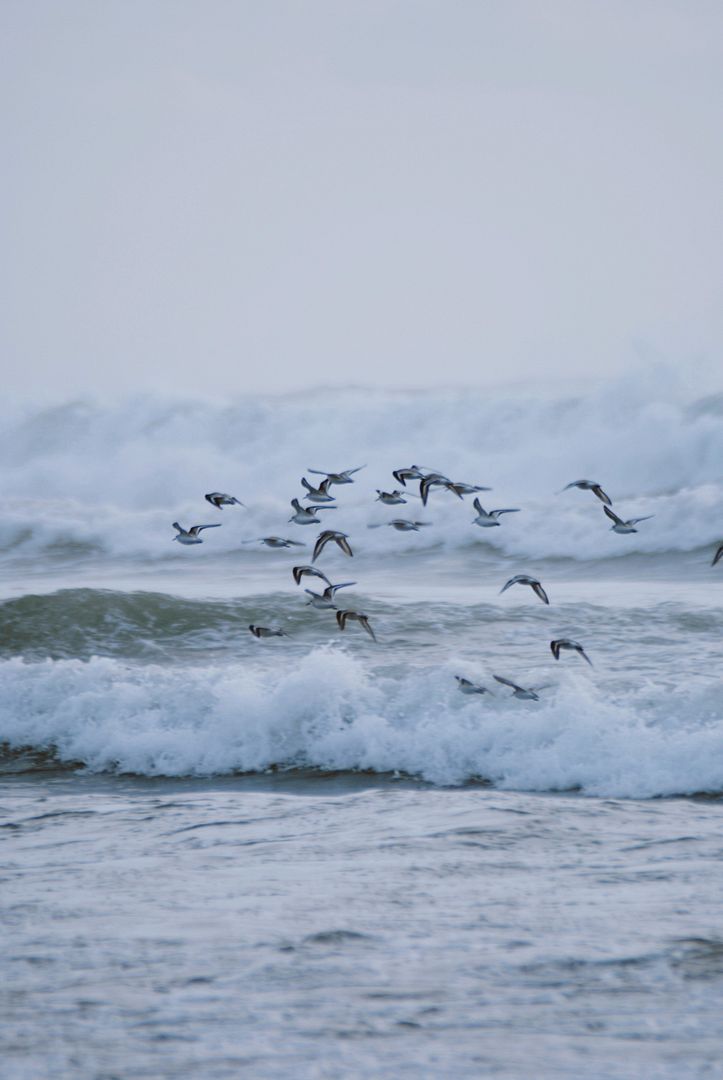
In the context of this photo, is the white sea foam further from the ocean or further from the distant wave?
the distant wave

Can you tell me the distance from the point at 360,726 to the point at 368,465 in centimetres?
2320

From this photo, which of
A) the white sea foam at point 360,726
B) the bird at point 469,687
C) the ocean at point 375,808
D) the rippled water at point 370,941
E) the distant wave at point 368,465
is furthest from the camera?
the distant wave at point 368,465

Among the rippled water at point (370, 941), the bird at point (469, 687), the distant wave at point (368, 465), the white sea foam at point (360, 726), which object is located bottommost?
the rippled water at point (370, 941)

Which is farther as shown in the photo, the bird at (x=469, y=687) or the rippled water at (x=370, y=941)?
the bird at (x=469, y=687)

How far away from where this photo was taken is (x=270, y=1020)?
16.7ft

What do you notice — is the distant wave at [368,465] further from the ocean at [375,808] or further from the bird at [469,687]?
the bird at [469,687]

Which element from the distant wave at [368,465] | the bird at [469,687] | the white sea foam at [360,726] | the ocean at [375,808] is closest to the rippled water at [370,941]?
the ocean at [375,808]

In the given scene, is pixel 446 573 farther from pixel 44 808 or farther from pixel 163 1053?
pixel 163 1053

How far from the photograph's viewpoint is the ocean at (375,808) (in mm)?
5051

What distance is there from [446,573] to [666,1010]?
1378 cm

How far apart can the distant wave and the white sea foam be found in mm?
8924

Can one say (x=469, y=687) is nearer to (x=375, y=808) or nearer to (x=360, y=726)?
(x=360, y=726)

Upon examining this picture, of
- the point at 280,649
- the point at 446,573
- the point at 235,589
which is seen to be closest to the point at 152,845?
the point at 280,649

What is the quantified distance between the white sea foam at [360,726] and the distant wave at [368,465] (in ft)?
29.3
